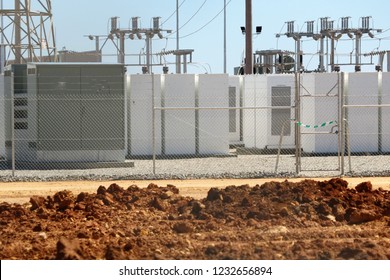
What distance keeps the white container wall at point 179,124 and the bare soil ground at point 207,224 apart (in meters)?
8.82

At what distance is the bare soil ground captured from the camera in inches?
468

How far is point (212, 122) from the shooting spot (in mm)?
28375

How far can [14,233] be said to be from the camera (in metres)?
14.1

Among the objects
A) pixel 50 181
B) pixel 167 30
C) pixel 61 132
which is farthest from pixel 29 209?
pixel 167 30

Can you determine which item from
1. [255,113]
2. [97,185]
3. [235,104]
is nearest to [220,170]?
[97,185]

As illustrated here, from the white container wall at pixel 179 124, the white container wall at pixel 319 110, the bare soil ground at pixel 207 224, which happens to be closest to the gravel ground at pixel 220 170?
the white container wall at pixel 179 124

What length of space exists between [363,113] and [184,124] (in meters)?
5.31

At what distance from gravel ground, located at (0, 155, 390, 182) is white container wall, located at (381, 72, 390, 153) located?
849 millimetres

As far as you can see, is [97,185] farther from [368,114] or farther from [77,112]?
[368,114]

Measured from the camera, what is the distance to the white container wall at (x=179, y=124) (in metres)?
28.2

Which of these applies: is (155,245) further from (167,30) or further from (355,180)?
(167,30)

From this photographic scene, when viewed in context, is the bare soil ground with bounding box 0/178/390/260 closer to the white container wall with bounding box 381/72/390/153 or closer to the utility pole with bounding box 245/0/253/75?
the white container wall with bounding box 381/72/390/153

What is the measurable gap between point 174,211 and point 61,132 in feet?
32.0

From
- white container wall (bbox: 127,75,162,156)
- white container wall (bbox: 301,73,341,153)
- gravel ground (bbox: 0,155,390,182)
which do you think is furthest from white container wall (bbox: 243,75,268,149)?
white container wall (bbox: 127,75,162,156)
